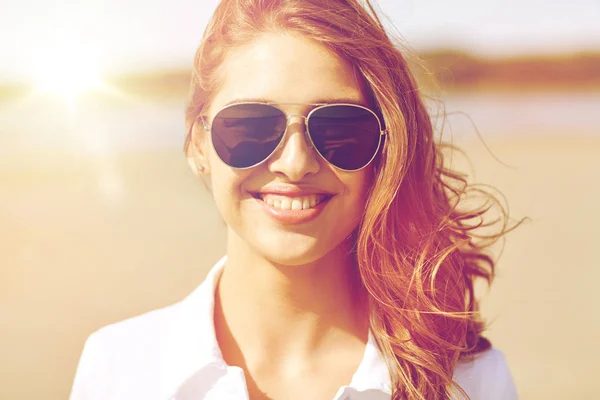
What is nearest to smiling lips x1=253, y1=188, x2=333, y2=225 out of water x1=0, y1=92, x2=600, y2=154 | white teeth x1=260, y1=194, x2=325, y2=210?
white teeth x1=260, y1=194, x2=325, y2=210

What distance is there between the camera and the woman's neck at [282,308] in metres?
2.46

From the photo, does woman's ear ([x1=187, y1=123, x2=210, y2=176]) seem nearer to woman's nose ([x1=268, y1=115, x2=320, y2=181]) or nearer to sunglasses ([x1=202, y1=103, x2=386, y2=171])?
sunglasses ([x1=202, y1=103, x2=386, y2=171])

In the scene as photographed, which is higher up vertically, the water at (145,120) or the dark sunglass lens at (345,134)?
the dark sunglass lens at (345,134)

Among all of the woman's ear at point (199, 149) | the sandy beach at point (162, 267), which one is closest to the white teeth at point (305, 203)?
the woman's ear at point (199, 149)

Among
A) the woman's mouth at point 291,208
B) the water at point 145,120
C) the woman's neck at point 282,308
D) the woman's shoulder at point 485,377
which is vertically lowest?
the water at point 145,120

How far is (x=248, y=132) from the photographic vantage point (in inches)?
87.7

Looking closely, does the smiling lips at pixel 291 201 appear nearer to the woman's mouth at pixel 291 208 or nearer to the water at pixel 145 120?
the woman's mouth at pixel 291 208

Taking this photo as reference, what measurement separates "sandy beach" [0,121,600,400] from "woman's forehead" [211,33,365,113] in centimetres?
179

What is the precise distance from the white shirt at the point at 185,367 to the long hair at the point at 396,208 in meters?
0.08

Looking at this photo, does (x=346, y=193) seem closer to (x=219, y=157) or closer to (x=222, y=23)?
(x=219, y=157)

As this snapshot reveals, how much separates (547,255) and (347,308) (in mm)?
4777

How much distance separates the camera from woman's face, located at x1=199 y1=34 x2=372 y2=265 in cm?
221

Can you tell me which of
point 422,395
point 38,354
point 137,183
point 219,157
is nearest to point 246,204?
point 219,157

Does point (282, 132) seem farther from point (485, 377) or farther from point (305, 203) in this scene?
point (485, 377)
